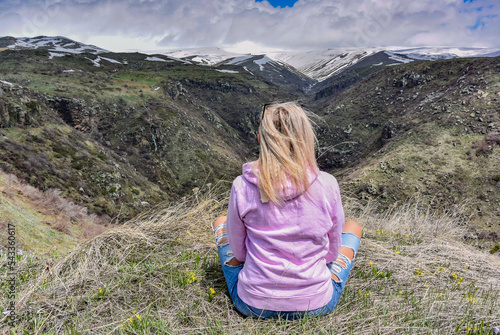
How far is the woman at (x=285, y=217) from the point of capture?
2.22 meters

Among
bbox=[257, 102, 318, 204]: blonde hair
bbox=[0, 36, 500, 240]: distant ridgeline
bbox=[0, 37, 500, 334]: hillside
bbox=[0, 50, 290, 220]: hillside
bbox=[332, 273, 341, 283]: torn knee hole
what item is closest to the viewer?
Result: bbox=[257, 102, 318, 204]: blonde hair

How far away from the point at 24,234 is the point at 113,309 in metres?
4.92

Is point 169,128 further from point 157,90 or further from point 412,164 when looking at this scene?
point 412,164

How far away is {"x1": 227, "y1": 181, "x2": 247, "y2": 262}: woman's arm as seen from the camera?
2.37 m

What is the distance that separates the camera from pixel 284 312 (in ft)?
7.73

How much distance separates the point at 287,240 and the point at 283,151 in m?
0.72

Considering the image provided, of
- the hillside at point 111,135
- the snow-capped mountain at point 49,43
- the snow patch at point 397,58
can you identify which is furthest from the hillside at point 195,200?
the snow patch at point 397,58

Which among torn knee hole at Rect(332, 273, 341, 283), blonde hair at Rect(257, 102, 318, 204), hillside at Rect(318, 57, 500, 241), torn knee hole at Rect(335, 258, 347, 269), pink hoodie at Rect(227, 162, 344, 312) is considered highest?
blonde hair at Rect(257, 102, 318, 204)

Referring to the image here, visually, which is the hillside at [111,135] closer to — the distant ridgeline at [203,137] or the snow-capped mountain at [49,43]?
the distant ridgeline at [203,137]

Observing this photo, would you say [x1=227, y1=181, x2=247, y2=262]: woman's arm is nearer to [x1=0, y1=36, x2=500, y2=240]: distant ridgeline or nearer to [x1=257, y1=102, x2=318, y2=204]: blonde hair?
[x1=257, y1=102, x2=318, y2=204]: blonde hair

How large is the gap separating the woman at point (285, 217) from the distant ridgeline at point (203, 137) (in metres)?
3.62

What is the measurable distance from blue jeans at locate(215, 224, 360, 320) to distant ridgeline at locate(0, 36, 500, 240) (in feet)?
10.4

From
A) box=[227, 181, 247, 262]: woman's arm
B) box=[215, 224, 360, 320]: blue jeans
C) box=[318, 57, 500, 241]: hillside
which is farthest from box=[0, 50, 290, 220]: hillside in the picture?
box=[318, 57, 500, 241]: hillside

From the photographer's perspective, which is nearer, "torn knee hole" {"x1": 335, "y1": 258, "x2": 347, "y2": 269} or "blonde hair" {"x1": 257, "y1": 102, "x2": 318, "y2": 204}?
"blonde hair" {"x1": 257, "y1": 102, "x2": 318, "y2": 204}
